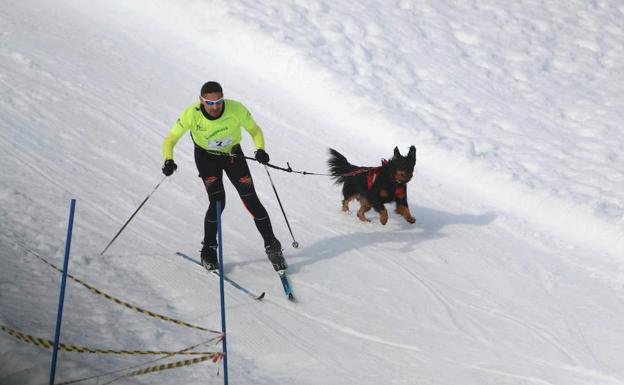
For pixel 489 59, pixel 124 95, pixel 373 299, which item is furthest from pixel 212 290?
pixel 489 59

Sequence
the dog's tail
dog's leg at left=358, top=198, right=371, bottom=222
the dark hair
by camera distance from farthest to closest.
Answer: the dog's tail < dog's leg at left=358, top=198, right=371, bottom=222 < the dark hair

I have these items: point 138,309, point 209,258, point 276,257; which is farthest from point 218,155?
point 138,309

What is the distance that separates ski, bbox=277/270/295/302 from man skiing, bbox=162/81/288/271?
0.17 ft

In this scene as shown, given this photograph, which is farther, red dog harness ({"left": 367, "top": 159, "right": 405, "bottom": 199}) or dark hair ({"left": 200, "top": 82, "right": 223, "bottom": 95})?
red dog harness ({"left": 367, "top": 159, "right": 405, "bottom": 199})

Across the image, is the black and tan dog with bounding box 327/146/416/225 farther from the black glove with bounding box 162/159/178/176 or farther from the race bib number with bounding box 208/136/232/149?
the black glove with bounding box 162/159/178/176

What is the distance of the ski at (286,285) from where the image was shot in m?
6.17

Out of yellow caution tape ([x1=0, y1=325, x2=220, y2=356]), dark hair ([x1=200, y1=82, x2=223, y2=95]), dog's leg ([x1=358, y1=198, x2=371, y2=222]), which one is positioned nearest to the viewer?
yellow caution tape ([x1=0, y1=325, x2=220, y2=356])

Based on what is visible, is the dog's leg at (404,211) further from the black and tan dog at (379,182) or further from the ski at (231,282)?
the ski at (231,282)

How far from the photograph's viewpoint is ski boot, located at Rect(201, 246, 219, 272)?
646cm

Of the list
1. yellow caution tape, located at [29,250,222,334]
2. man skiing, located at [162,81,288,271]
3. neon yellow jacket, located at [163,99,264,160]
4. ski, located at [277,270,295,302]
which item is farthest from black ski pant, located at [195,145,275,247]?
yellow caution tape, located at [29,250,222,334]

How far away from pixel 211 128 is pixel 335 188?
3748 millimetres

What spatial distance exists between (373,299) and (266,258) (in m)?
1.30

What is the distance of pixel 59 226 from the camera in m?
→ 6.55

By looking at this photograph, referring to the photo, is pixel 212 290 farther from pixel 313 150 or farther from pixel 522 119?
pixel 522 119
